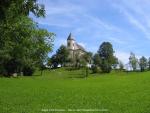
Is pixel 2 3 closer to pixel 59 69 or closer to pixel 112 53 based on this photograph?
pixel 59 69

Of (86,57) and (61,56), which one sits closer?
(61,56)

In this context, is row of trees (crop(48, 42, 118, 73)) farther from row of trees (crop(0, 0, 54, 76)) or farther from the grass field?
the grass field

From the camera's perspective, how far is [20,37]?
2468 inches

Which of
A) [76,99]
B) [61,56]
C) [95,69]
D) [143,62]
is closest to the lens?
[76,99]

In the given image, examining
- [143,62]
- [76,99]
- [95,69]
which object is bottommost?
[76,99]

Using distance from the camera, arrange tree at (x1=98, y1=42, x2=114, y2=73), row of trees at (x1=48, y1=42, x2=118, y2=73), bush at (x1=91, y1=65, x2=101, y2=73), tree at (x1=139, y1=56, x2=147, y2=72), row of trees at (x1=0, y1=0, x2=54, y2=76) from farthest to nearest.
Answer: tree at (x1=139, y1=56, x2=147, y2=72)
tree at (x1=98, y1=42, x2=114, y2=73)
row of trees at (x1=48, y1=42, x2=118, y2=73)
bush at (x1=91, y1=65, x2=101, y2=73)
row of trees at (x1=0, y1=0, x2=54, y2=76)

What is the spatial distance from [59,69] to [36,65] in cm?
5796

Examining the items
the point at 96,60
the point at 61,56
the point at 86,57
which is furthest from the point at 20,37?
the point at 86,57

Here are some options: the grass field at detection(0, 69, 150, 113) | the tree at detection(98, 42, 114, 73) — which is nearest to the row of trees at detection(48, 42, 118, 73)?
the tree at detection(98, 42, 114, 73)

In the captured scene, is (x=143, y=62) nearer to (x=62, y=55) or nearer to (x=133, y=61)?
(x=133, y=61)

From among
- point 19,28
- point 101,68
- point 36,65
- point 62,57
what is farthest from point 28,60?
point 62,57

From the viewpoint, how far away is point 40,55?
100 meters

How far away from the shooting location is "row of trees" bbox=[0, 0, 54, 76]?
18.7 metres

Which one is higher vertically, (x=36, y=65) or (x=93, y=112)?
(x=36, y=65)
